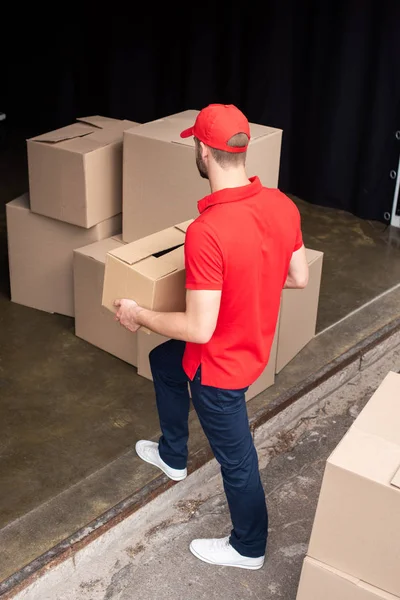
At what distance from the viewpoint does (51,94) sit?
639cm

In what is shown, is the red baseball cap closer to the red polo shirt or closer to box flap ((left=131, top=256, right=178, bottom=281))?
the red polo shirt

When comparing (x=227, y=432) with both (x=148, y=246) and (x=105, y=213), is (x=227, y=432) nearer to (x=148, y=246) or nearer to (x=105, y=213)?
(x=148, y=246)

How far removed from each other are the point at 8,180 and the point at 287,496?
3.12m

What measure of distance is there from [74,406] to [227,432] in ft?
3.10

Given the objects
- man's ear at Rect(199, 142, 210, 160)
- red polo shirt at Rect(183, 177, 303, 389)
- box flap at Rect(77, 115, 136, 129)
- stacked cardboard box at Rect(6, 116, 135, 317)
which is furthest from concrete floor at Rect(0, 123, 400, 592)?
man's ear at Rect(199, 142, 210, 160)

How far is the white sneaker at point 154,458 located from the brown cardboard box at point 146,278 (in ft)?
1.88

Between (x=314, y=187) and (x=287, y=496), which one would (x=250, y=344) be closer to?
(x=287, y=496)

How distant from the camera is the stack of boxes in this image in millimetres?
2953

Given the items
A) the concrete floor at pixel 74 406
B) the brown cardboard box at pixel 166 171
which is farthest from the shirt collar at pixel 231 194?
the concrete floor at pixel 74 406

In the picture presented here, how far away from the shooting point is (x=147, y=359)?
3.04 meters

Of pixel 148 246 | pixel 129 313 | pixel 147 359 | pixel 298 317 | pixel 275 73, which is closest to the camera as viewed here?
pixel 129 313

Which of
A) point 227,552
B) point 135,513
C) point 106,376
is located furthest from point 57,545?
point 106,376

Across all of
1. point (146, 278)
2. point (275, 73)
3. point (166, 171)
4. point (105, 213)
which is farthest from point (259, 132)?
point (275, 73)

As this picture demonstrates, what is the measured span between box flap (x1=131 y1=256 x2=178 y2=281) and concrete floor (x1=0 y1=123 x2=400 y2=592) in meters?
0.73
